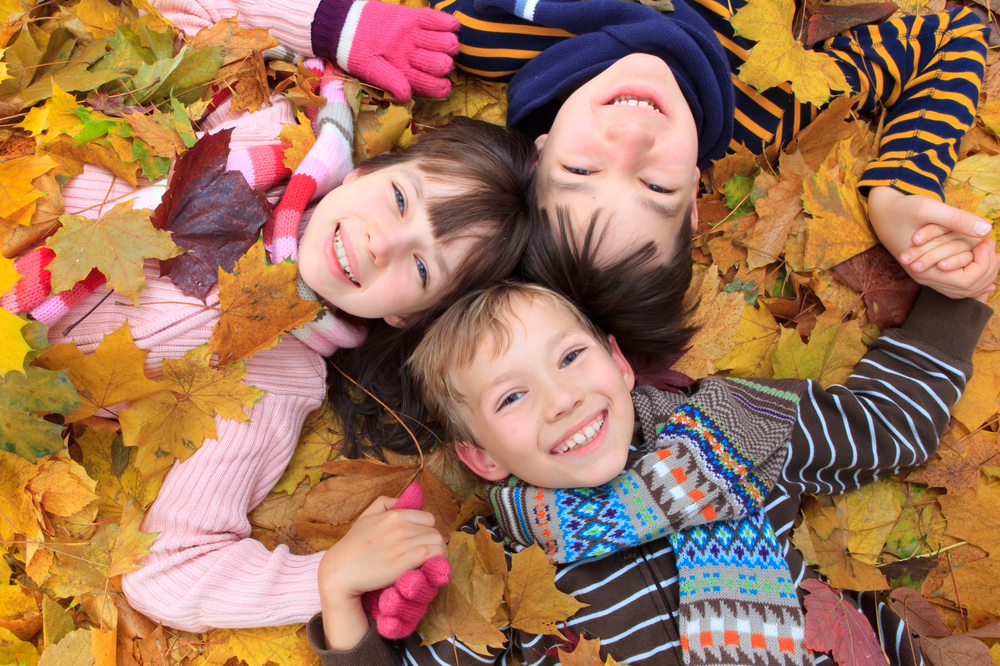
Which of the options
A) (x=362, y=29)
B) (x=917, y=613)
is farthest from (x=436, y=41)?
(x=917, y=613)

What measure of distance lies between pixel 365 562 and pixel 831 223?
1.85 metres

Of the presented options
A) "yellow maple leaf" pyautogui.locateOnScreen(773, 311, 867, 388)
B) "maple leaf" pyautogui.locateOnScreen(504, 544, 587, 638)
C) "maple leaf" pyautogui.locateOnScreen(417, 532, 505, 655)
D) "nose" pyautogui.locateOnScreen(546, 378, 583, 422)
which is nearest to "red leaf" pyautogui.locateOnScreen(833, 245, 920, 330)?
"yellow maple leaf" pyautogui.locateOnScreen(773, 311, 867, 388)

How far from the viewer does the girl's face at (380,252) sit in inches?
66.5

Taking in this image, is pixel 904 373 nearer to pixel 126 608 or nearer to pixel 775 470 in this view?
pixel 775 470

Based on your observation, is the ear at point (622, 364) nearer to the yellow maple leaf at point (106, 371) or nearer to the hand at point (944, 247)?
the hand at point (944, 247)

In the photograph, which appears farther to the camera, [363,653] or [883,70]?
[883,70]

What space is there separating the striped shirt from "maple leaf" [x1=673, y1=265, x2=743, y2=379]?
1.80ft

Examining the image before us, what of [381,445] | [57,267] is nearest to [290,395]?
[381,445]

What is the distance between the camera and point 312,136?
2.01 m

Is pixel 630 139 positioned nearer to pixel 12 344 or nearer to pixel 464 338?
pixel 464 338

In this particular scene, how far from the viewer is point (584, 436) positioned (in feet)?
5.39

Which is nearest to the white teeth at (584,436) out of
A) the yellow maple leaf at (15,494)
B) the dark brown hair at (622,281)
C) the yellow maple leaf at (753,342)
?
the dark brown hair at (622,281)

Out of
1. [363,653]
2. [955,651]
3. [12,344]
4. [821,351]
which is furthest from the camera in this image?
[821,351]

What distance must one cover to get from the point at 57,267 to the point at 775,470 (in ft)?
6.82
